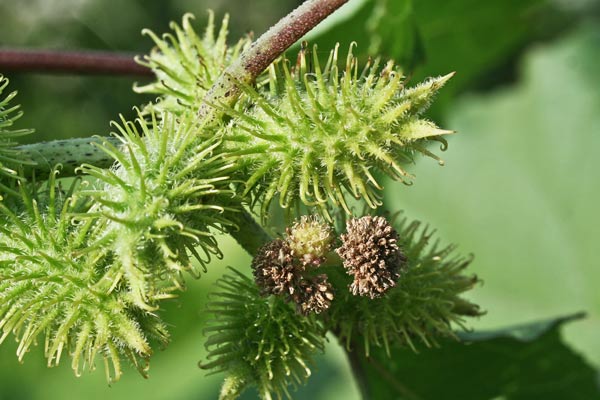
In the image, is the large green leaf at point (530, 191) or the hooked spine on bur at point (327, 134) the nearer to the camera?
the hooked spine on bur at point (327, 134)

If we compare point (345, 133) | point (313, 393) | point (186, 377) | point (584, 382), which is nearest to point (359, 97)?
point (345, 133)

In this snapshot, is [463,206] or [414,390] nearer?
[414,390]

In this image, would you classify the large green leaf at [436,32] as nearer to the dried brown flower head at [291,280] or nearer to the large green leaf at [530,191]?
the large green leaf at [530,191]

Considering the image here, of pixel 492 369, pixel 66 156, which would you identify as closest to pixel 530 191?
pixel 492 369

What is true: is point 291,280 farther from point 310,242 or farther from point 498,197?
point 498,197

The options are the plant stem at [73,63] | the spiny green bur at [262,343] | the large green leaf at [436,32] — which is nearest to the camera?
the spiny green bur at [262,343]

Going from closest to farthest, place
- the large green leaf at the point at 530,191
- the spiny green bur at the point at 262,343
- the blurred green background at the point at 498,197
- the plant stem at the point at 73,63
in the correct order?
the spiny green bur at the point at 262,343
the plant stem at the point at 73,63
the blurred green background at the point at 498,197
the large green leaf at the point at 530,191

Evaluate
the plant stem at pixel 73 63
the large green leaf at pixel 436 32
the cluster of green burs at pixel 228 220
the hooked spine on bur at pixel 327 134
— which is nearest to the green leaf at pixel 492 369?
the cluster of green burs at pixel 228 220

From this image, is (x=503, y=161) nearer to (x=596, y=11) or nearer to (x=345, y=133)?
(x=345, y=133)
